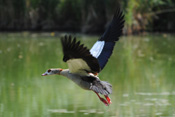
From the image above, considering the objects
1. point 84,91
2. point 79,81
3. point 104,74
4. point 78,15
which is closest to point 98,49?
point 79,81

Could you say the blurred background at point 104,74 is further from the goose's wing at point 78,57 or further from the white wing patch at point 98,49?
the goose's wing at point 78,57

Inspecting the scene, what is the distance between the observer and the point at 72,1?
3011cm

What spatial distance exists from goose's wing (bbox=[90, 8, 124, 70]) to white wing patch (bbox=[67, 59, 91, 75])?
63 cm

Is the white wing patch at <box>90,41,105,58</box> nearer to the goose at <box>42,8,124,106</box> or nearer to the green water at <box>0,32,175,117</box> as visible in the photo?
the goose at <box>42,8,124,106</box>

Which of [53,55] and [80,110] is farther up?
[53,55]

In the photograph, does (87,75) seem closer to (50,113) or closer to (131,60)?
(50,113)

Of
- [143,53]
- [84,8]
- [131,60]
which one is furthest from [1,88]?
[84,8]

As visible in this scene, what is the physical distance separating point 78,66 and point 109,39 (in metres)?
1.14

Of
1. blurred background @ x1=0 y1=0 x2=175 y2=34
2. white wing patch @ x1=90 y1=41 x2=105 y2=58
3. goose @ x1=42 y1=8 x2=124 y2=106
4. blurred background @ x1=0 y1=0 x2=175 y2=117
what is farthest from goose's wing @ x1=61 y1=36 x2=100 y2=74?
blurred background @ x1=0 y1=0 x2=175 y2=34

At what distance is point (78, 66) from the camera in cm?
652

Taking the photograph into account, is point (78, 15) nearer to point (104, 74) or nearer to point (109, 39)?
point (104, 74)

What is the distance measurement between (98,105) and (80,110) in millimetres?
562

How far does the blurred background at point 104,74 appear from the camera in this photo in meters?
8.33

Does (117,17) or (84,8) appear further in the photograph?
(84,8)
